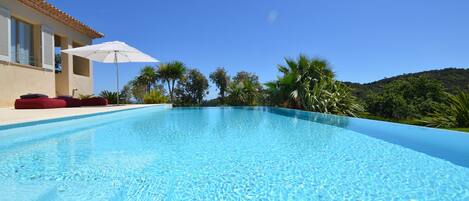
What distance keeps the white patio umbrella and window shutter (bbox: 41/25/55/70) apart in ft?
7.82

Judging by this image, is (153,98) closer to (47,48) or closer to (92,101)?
(92,101)

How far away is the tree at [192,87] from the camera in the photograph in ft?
75.7

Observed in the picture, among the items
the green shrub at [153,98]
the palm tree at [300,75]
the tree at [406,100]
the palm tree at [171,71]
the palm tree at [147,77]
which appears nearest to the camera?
the palm tree at [300,75]

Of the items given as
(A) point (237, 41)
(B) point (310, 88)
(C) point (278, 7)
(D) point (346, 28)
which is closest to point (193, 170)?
(B) point (310, 88)

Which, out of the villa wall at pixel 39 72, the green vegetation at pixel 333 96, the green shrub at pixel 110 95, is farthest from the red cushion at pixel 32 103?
the green vegetation at pixel 333 96

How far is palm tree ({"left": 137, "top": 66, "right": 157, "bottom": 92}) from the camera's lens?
21.4 meters

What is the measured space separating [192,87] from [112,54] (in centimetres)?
1089

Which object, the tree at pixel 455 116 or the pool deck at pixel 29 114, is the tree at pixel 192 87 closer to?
the pool deck at pixel 29 114

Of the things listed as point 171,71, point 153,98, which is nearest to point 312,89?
point 153,98

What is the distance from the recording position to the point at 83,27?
15.1 metres

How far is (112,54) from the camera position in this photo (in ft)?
41.7

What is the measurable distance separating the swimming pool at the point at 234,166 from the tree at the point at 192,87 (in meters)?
17.6

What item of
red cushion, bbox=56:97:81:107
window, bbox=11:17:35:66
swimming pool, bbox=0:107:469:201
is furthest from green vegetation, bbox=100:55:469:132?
window, bbox=11:17:35:66

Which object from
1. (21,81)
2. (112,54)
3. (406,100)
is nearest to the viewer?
(21,81)
